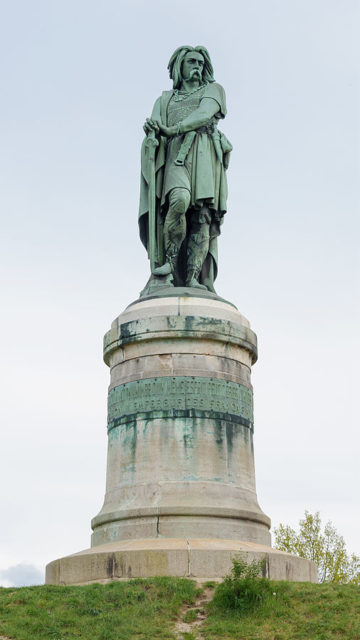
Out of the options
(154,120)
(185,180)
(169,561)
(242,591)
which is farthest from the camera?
(154,120)

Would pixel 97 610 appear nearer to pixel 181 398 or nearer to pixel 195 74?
pixel 181 398

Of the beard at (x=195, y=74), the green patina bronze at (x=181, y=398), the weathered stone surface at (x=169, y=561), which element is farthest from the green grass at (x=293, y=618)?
the beard at (x=195, y=74)

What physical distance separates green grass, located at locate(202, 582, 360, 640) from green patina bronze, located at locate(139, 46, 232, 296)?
6.00m

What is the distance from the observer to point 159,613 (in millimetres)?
10602

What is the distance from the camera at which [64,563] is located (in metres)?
12.7

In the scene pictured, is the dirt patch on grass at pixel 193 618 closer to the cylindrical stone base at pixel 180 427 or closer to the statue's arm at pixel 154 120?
the cylindrical stone base at pixel 180 427

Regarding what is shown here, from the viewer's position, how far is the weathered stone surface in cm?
1184

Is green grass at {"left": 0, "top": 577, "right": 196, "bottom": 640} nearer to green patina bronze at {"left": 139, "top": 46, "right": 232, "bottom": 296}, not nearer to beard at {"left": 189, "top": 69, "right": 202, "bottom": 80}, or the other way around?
green patina bronze at {"left": 139, "top": 46, "right": 232, "bottom": 296}

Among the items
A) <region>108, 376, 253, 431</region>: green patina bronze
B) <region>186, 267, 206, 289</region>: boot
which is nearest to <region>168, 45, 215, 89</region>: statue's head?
<region>186, 267, 206, 289</region>: boot

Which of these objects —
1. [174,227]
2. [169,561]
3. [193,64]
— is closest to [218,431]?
[169,561]

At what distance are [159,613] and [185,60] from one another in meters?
10.1

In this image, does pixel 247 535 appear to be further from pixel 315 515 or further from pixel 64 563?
pixel 315 515

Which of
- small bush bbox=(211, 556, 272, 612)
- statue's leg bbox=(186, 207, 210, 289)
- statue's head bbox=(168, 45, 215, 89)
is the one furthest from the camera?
statue's head bbox=(168, 45, 215, 89)

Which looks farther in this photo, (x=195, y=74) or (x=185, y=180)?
(x=195, y=74)
